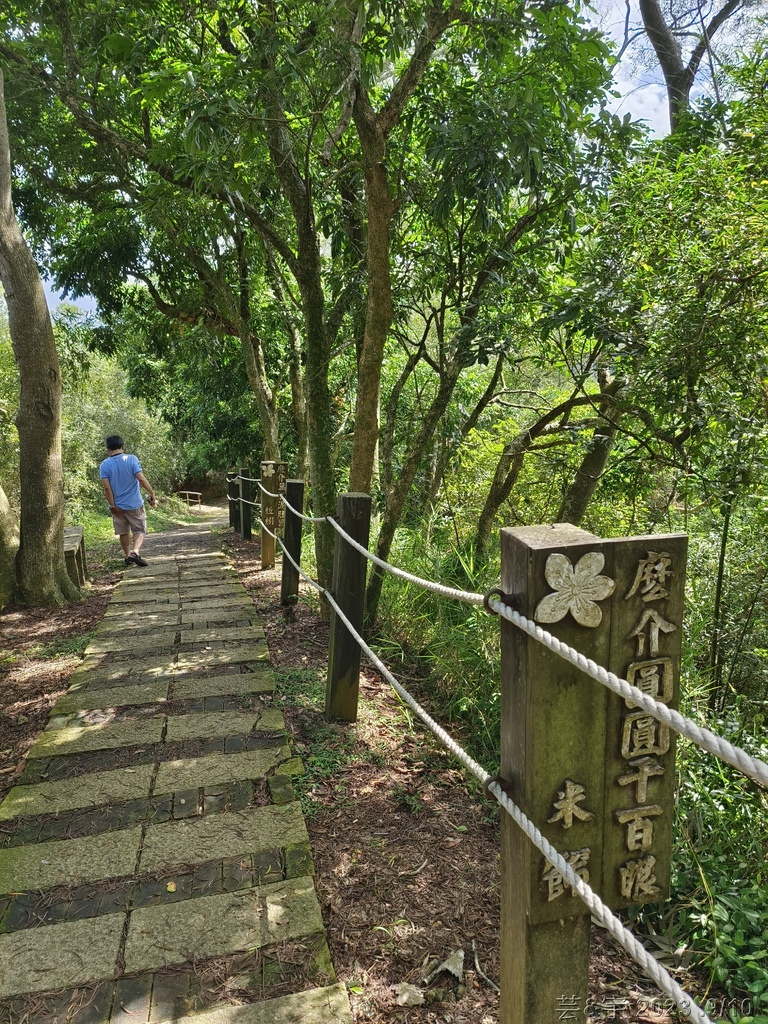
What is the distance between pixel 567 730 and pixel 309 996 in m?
1.16

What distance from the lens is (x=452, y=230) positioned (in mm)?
5133

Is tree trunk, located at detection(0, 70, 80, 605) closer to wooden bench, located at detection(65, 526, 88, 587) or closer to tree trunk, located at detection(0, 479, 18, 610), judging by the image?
tree trunk, located at detection(0, 479, 18, 610)

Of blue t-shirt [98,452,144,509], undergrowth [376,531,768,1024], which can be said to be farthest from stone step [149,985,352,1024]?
blue t-shirt [98,452,144,509]

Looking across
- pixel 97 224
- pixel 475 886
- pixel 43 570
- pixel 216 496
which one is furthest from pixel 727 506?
pixel 216 496

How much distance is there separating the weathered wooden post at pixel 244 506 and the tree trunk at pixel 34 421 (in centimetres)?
359

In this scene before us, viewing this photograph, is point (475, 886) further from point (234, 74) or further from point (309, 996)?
point (234, 74)

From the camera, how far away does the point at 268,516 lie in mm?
7051

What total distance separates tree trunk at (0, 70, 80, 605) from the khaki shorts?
158cm

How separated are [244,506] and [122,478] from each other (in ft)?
8.51

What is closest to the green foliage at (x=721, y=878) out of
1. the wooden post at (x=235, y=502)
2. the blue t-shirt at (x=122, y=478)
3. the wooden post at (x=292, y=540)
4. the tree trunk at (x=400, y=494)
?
the tree trunk at (x=400, y=494)

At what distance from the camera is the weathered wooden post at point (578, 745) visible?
121 centimetres

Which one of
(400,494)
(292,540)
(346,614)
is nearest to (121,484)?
(292,540)

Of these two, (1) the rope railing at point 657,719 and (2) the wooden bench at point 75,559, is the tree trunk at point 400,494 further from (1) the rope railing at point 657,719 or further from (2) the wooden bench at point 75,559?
(2) the wooden bench at point 75,559

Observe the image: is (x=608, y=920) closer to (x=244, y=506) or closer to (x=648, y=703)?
(x=648, y=703)
